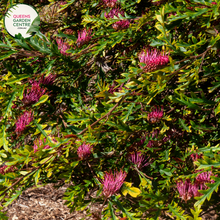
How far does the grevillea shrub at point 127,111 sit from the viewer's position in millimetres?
1031

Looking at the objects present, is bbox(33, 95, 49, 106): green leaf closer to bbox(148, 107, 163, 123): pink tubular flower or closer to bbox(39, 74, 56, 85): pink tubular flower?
bbox(39, 74, 56, 85): pink tubular flower

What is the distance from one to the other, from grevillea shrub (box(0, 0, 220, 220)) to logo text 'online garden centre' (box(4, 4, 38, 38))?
0.17 metres

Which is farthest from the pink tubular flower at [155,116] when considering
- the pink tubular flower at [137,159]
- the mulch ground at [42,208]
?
the mulch ground at [42,208]

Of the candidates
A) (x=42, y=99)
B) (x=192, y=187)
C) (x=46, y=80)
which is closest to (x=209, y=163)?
(x=192, y=187)

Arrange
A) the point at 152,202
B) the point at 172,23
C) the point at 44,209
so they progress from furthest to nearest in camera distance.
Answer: the point at 44,209 < the point at 152,202 < the point at 172,23

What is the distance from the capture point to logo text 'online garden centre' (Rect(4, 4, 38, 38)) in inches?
58.9

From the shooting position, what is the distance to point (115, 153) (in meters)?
1.45

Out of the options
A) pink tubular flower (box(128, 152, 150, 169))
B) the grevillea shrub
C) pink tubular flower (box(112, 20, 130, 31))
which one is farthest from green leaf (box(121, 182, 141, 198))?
A: pink tubular flower (box(112, 20, 130, 31))

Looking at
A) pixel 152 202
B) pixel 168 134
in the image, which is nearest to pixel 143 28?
pixel 168 134

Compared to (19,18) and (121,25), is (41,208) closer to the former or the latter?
(19,18)

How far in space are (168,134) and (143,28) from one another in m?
0.60

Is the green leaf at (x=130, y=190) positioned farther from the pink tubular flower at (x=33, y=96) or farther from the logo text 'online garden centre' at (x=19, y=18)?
the logo text 'online garden centre' at (x=19, y=18)

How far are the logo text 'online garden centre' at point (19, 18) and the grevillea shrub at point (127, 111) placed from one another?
165 millimetres

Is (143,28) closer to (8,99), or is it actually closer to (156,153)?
(156,153)
